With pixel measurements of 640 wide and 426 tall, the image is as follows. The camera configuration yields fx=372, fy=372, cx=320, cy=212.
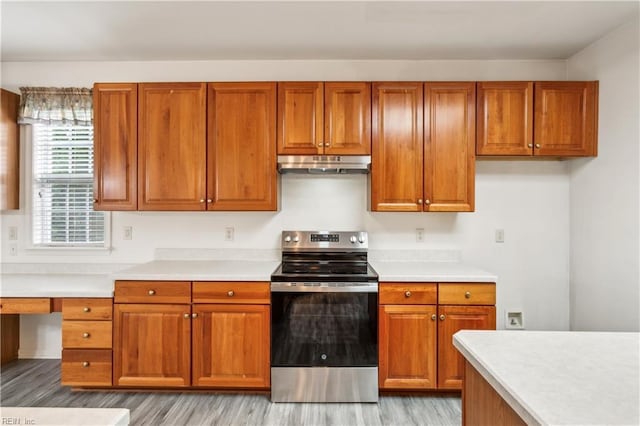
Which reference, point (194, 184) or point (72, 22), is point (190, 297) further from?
point (72, 22)

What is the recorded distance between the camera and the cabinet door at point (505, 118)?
9.10 ft

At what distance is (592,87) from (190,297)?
327cm

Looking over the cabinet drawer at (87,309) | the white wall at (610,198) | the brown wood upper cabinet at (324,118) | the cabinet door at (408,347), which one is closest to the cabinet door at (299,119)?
the brown wood upper cabinet at (324,118)

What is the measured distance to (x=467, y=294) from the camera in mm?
2541

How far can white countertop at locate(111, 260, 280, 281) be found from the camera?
2.55 metres

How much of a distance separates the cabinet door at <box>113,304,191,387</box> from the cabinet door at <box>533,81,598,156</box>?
9.43ft

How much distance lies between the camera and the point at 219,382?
255 centimetres

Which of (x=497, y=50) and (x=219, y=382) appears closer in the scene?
(x=219, y=382)

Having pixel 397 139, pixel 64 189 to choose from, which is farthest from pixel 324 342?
pixel 64 189

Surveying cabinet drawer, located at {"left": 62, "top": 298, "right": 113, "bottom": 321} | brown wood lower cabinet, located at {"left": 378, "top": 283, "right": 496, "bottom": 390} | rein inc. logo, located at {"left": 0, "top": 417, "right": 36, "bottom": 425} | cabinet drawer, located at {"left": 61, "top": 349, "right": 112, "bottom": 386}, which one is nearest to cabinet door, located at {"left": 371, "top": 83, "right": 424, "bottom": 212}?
brown wood lower cabinet, located at {"left": 378, "top": 283, "right": 496, "bottom": 390}

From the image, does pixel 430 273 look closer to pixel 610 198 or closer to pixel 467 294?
pixel 467 294

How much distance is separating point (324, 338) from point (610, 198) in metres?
2.22

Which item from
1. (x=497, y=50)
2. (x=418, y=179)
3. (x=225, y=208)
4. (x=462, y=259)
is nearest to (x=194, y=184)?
(x=225, y=208)

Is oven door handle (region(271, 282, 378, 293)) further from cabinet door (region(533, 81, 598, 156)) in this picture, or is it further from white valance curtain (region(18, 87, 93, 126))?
white valance curtain (region(18, 87, 93, 126))
